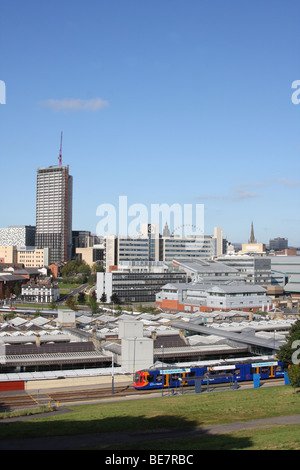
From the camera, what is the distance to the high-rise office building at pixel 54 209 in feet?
593

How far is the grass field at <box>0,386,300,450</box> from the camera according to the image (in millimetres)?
16853

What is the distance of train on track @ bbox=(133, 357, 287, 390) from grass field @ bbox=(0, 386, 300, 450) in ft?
10.3

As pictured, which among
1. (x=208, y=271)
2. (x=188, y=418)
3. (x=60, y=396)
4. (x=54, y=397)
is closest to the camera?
(x=188, y=418)

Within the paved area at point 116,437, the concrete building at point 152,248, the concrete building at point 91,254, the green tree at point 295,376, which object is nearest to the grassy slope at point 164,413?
the green tree at point 295,376

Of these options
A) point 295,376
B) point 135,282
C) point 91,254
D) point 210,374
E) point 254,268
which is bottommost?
point 210,374

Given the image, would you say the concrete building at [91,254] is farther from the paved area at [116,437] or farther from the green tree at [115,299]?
the paved area at [116,437]

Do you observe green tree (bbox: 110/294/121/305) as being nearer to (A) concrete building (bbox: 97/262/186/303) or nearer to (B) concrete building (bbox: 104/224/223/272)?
(A) concrete building (bbox: 97/262/186/303)

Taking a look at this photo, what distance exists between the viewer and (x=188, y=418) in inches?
864

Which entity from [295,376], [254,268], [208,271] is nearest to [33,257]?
[208,271]

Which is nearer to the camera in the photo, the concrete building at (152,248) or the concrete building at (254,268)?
the concrete building at (254,268)

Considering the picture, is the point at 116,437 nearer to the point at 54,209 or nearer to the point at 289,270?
the point at 289,270

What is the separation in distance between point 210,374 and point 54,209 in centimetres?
15605
